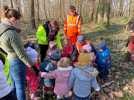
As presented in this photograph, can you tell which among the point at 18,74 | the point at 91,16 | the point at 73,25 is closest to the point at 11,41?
the point at 18,74

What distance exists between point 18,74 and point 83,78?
1.18 metres

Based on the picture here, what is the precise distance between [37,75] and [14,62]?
36.3 inches

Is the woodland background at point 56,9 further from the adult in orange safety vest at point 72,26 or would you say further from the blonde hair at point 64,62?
the blonde hair at point 64,62

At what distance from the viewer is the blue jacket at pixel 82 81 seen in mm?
5859

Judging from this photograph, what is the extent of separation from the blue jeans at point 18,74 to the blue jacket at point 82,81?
90cm

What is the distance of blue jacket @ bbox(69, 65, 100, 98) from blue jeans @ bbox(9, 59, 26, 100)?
0.90 metres

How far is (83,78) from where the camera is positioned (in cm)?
584

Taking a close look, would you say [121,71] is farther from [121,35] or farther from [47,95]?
[121,35]

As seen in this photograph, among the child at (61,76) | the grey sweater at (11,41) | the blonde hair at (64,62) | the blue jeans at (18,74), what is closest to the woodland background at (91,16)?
the child at (61,76)

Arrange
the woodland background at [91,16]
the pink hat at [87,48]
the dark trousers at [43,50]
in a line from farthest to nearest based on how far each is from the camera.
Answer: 1. the woodland background at [91,16]
2. the dark trousers at [43,50]
3. the pink hat at [87,48]

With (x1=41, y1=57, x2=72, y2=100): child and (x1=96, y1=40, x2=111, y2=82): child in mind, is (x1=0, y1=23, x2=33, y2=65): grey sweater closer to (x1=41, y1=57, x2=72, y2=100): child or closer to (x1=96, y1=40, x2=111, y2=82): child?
(x1=41, y1=57, x2=72, y2=100): child

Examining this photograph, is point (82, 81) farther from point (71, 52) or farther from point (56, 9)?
point (56, 9)

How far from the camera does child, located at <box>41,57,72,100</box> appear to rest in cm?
579

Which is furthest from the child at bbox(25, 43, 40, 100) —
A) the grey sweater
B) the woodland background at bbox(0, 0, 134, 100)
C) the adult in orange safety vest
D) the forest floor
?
the woodland background at bbox(0, 0, 134, 100)
